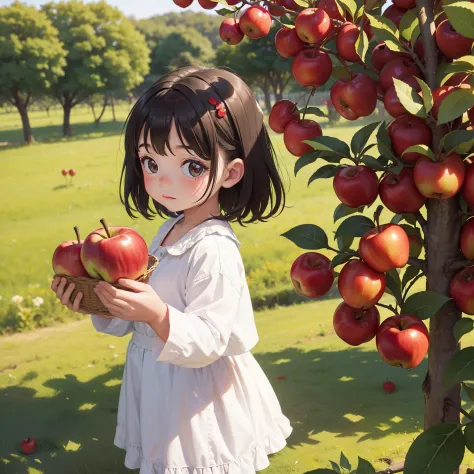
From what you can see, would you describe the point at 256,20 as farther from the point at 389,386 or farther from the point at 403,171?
the point at 389,386

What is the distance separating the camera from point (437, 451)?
1.54 meters

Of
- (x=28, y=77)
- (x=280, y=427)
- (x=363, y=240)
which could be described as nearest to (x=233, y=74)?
(x=363, y=240)

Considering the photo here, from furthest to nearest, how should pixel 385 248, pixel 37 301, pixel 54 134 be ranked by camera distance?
pixel 54 134 < pixel 37 301 < pixel 385 248

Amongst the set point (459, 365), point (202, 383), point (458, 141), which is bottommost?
point (202, 383)

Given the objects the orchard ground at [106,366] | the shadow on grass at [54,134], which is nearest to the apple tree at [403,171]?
the orchard ground at [106,366]

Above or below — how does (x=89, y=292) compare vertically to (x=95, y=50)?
below

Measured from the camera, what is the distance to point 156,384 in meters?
2.08

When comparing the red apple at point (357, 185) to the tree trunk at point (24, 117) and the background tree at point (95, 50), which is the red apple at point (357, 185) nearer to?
the tree trunk at point (24, 117)

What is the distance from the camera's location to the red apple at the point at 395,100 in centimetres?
144

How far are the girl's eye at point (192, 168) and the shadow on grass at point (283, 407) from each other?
58.2 inches

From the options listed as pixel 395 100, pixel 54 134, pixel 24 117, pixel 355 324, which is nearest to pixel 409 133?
pixel 395 100

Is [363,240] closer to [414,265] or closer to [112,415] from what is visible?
[414,265]

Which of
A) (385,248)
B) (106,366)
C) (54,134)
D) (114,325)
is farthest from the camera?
(54,134)

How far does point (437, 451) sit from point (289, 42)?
41.4 inches
